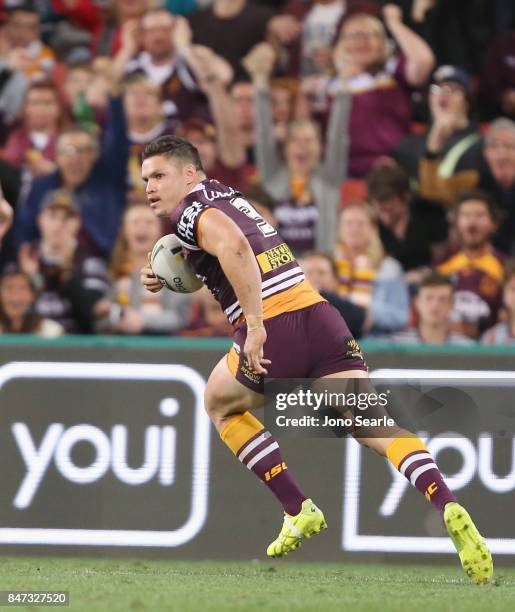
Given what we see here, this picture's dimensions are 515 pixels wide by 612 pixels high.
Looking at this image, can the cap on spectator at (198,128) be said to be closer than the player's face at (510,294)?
No

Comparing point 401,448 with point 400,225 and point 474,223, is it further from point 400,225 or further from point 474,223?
point 400,225

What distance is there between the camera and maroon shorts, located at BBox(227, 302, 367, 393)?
6961 mm

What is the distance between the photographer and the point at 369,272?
34.9ft

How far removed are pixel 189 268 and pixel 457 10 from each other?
649 cm

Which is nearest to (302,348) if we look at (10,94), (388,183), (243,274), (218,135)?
(243,274)

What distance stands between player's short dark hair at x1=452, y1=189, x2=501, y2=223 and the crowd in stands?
0.05 ft

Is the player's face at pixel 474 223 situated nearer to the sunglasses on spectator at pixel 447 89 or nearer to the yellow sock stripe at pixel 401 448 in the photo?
the sunglasses on spectator at pixel 447 89

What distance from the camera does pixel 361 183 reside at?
11.8m

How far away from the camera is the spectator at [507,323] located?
982 cm

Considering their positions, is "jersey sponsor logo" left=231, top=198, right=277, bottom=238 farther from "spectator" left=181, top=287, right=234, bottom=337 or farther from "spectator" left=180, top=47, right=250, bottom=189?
"spectator" left=180, top=47, right=250, bottom=189

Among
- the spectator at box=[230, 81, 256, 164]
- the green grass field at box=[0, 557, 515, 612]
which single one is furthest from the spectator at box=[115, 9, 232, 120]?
the green grass field at box=[0, 557, 515, 612]

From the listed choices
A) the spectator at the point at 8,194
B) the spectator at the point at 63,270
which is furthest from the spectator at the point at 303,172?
the spectator at the point at 8,194

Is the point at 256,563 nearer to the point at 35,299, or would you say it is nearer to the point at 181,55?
the point at 35,299

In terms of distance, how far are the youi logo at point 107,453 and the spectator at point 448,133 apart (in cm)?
351
